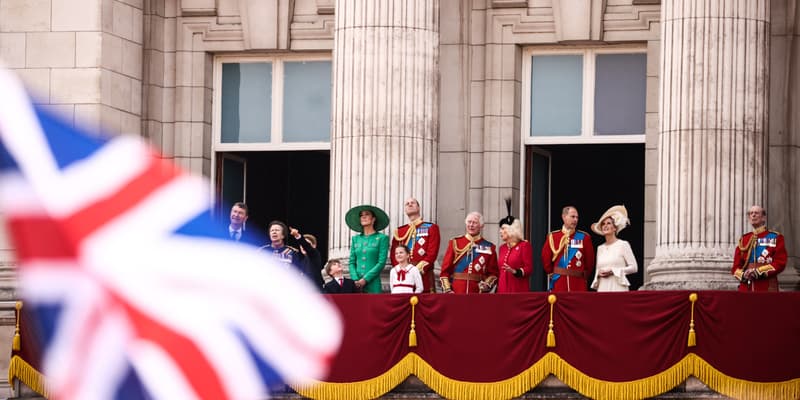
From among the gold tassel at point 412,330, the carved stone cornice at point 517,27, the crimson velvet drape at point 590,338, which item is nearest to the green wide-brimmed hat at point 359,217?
the crimson velvet drape at point 590,338

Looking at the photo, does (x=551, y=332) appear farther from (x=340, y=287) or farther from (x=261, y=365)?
(x=261, y=365)

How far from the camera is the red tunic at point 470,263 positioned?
23219 mm

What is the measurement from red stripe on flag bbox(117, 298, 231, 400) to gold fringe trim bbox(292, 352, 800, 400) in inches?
665

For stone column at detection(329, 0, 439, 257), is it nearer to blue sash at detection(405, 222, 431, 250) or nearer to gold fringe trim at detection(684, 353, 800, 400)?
blue sash at detection(405, 222, 431, 250)

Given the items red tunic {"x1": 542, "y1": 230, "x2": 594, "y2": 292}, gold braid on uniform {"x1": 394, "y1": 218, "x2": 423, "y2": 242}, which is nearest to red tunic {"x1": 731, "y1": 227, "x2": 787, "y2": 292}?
red tunic {"x1": 542, "y1": 230, "x2": 594, "y2": 292}

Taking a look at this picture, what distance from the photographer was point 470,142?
2847cm

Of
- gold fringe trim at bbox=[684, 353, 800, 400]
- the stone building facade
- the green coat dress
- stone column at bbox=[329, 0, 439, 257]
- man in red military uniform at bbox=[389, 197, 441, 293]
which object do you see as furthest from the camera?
stone column at bbox=[329, 0, 439, 257]

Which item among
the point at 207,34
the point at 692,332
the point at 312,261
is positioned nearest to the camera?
the point at 692,332

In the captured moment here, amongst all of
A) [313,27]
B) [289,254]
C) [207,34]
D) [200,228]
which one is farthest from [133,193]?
[207,34]

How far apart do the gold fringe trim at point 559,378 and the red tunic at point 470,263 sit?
1.73m

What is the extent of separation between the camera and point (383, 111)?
25609 mm

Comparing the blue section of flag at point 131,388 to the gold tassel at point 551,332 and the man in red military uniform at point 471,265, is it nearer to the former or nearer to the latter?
the gold tassel at point 551,332

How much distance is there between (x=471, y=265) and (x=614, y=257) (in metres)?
2.20

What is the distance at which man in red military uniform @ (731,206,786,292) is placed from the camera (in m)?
21.7
